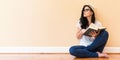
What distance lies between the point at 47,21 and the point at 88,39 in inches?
25.4

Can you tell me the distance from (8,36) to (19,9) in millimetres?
426

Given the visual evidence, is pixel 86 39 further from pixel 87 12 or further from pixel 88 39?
pixel 87 12

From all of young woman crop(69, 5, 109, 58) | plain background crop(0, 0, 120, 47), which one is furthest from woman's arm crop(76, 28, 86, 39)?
plain background crop(0, 0, 120, 47)

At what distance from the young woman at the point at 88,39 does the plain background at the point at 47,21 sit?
121mm

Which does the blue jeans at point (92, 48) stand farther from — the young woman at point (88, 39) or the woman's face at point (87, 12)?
the woman's face at point (87, 12)

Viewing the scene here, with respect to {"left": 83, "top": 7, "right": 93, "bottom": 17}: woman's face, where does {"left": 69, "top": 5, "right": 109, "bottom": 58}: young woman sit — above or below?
below

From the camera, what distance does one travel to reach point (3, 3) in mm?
3732

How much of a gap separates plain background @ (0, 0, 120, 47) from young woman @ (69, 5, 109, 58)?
121 mm

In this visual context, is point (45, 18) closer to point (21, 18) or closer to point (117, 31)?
point (21, 18)

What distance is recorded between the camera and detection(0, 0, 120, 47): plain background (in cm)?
365

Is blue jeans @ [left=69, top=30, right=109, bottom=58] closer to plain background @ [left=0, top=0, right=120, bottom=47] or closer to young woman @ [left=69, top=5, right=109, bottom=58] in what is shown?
young woman @ [left=69, top=5, right=109, bottom=58]

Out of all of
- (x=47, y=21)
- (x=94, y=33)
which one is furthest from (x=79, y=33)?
(x=47, y=21)

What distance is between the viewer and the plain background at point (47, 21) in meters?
3.65

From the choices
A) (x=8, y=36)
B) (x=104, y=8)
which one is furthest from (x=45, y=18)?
(x=104, y=8)
